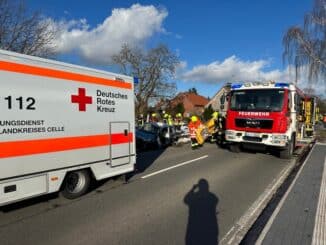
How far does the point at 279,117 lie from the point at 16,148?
1031cm

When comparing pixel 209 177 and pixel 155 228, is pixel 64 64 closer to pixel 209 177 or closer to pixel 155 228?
pixel 155 228

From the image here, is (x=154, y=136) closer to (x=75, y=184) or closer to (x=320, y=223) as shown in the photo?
(x=75, y=184)

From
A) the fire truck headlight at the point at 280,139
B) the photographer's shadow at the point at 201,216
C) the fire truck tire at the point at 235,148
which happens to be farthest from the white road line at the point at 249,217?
the fire truck tire at the point at 235,148

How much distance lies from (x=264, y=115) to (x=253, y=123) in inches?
22.8

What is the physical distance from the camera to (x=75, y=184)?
293 inches

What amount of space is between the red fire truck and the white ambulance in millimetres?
7041

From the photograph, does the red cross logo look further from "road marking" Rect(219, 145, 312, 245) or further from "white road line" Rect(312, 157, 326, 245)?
"white road line" Rect(312, 157, 326, 245)

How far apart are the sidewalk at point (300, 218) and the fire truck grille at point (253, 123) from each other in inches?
201

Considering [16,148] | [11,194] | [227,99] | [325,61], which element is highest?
[325,61]

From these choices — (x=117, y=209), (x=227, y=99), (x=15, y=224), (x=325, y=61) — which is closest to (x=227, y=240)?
(x=117, y=209)

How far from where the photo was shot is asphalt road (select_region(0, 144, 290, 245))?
205 inches

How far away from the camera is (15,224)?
570 centimetres

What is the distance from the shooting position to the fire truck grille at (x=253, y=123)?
13666mm

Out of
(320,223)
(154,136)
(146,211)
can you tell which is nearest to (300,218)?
(320,223)
